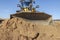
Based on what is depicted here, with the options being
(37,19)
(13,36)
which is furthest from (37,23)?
(13,36)

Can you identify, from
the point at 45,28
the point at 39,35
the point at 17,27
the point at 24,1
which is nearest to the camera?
the point at 39,35

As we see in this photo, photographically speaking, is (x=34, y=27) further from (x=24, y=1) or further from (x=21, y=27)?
(x=24, y=1)

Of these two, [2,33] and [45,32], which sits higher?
[2,33]

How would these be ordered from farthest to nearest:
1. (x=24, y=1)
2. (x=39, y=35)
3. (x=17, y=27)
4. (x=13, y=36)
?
1. (x=24, y=1)
2. (x=17, y=27)
3. (x=39, y=35)
4. (x=13, y=36)

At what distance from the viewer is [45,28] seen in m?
10.1

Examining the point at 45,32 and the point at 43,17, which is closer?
the point at 45,32

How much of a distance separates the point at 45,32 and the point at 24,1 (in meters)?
4.88

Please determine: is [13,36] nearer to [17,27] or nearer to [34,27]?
[17,27]

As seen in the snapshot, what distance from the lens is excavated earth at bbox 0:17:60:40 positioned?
7.81 m

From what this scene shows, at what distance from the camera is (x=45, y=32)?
9703 millimetres

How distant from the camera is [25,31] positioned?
8914 mm

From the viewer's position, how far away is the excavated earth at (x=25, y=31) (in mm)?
7814

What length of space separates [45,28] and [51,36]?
1.10 metres

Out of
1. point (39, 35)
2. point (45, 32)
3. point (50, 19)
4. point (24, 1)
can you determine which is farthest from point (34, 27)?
point (24, 1)
